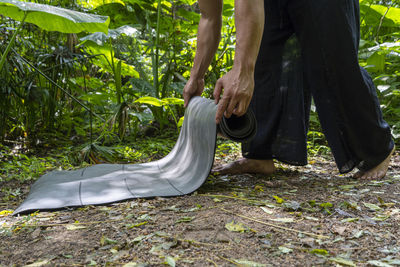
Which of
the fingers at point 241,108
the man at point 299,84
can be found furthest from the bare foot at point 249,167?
the fingers at point 241,108

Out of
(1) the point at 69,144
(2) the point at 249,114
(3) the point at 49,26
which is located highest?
(3) the point at 49,26

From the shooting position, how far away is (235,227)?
1026 millimetres

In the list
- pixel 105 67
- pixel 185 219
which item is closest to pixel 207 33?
pixel 185 219

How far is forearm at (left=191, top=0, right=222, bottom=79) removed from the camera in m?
1.81

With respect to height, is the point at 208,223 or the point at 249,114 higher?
the point at 249,114

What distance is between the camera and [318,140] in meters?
2.81

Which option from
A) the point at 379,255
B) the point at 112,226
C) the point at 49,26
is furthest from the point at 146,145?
the point at 379,255

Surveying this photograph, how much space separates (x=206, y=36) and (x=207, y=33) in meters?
0.02

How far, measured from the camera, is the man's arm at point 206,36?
1810 millimetres

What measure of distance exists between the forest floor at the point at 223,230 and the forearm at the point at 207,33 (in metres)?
0.69

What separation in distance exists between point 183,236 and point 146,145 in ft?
6.21

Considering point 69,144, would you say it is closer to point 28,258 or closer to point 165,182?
point 165,182

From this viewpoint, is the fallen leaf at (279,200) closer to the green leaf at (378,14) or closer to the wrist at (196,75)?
the wrist at (196,75)

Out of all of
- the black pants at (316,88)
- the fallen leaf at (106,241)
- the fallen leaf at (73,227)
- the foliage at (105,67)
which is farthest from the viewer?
the foliage at (105,67)
